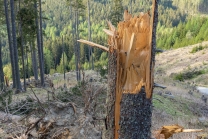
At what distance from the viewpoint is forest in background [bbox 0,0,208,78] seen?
42.3 m

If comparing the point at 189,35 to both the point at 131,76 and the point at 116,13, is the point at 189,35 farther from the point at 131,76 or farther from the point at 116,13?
the point at 131,76

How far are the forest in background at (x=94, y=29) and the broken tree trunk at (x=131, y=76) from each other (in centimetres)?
37

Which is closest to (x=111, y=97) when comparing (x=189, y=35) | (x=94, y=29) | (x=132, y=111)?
(x=132, y=111)

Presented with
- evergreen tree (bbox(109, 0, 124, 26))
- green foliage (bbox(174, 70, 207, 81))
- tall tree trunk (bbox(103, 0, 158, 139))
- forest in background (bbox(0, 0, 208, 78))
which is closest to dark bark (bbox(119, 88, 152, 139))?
tall tree trunk (bbox(103, 0, 158, 139))

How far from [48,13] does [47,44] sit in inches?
2643

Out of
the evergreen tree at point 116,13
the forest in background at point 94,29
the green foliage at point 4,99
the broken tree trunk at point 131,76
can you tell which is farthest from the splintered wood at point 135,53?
the evergreen tree at point 116,13

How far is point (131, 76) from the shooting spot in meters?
3.09

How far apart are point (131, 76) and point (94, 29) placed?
11179 centimetres

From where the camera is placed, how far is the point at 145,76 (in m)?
3.05

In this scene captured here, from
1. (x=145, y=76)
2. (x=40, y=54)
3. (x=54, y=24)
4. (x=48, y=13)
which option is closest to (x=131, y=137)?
(x=145, y=76)

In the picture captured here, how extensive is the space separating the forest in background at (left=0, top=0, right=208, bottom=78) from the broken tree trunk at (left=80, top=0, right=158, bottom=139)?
370 millimetres

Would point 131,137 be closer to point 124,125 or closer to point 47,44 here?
point 124,125

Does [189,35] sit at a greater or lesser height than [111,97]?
lesser

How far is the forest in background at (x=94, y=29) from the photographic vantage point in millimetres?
42316
